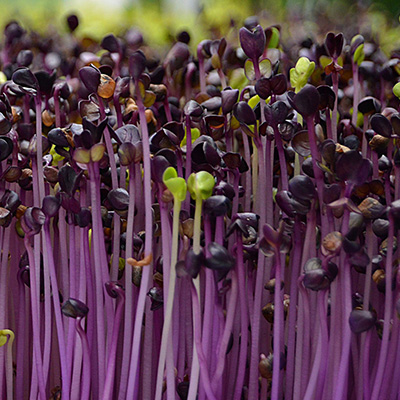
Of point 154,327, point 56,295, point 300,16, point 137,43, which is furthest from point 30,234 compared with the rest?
point 300,16

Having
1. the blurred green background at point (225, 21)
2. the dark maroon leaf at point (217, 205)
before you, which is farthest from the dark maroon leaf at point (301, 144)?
the blurred green background at point (225, 21)

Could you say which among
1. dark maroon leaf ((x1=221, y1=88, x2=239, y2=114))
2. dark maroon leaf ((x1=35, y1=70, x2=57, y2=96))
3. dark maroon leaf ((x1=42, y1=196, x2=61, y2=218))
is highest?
dark maroon leaf ((x1=35, y1=70, x2=57, y2=96))

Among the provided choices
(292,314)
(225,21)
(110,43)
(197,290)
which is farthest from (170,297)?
(225,21)

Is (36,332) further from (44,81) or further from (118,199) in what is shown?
(44,81)

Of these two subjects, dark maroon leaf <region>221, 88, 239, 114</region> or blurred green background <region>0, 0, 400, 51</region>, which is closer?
dark maroon leaf <region>221, 88, 239, 114</region>

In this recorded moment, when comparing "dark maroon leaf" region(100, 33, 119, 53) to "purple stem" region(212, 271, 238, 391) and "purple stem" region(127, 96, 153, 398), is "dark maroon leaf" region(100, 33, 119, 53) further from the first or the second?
"purple stem" region(212, 271, 238, 391)

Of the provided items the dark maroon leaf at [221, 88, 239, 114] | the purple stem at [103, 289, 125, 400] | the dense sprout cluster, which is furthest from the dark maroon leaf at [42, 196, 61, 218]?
the dark maroon leaf at [221, 88, 239, 114]

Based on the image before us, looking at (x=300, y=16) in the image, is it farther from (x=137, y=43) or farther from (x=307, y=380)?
(x=307, y=380)
